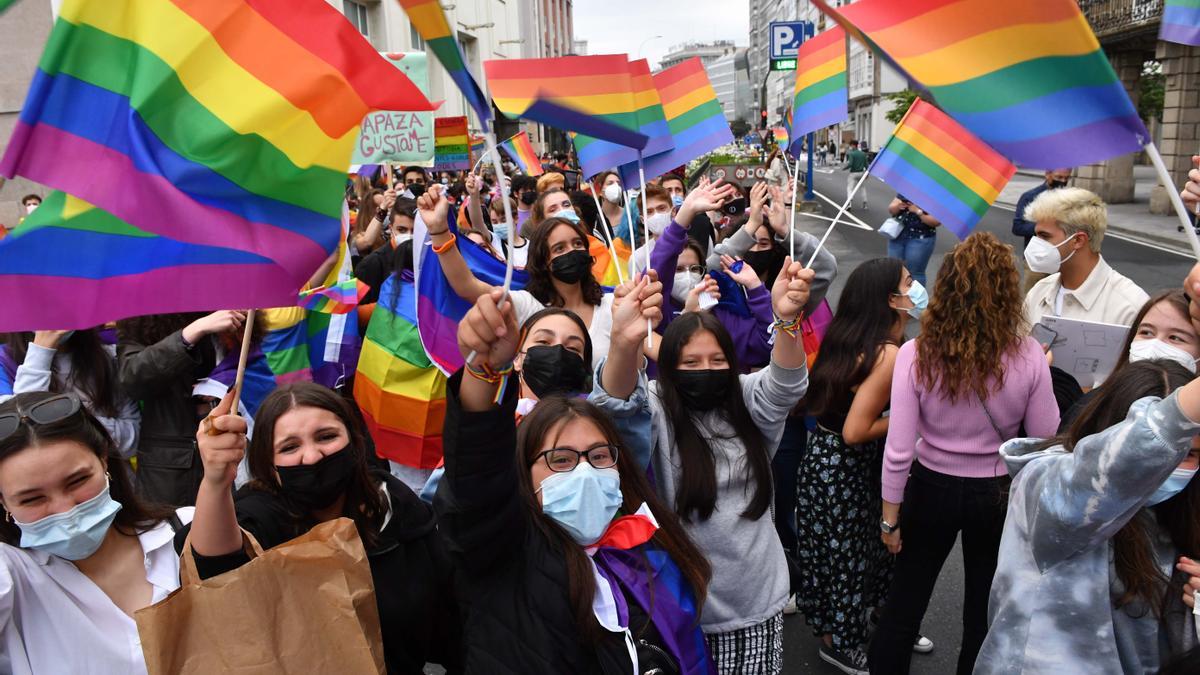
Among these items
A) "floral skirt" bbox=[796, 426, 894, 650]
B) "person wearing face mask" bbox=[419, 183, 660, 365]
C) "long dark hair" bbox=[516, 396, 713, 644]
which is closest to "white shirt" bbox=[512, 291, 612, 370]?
"person wearing face mask" bbox=[419, 183, 660, 365]

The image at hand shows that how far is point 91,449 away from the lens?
2146mm

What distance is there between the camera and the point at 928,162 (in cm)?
325

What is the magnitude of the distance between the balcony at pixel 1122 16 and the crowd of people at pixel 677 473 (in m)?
20.7

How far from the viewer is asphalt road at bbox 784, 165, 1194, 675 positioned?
3.66m

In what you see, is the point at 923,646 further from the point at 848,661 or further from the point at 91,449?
the point at 91,449

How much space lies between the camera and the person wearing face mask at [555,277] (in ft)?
12.4

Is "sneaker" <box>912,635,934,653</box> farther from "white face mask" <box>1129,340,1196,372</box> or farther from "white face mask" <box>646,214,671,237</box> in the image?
"white face mask" <box>646,214,671,237</box>

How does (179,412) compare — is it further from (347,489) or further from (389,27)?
(389,27)

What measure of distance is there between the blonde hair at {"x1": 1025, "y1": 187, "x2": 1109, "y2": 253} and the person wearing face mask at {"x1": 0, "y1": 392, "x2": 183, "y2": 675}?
3.75 metres

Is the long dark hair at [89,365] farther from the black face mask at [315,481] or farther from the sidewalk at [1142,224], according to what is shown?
the sidewalk at [1142,224]

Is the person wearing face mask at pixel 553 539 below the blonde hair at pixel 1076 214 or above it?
below

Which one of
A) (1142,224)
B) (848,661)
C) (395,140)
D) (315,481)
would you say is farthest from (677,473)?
(1142,224)

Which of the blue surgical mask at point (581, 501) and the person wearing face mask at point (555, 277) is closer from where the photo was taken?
the blue surgical mask at point (581, 501)

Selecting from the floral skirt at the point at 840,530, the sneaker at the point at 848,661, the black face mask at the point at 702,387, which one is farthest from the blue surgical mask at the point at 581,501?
the sneaker at the point at 848,661
